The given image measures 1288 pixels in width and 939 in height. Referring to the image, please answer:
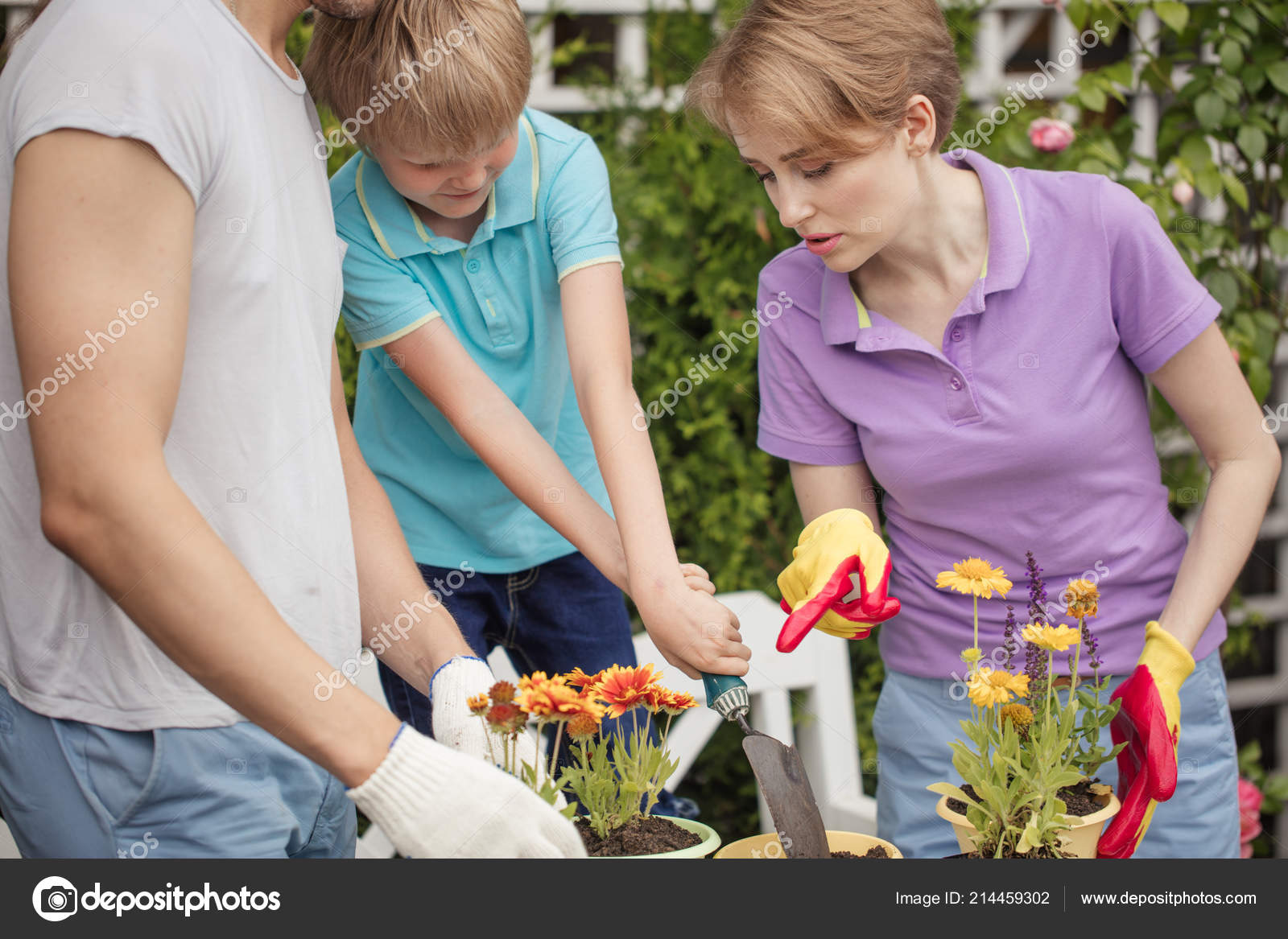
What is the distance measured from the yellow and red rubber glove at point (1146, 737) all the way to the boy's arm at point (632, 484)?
1.40ft

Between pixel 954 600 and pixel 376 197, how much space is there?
38.2 inches

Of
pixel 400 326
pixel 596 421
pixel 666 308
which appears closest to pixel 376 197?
pixel 400 326

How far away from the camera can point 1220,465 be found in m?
1.51

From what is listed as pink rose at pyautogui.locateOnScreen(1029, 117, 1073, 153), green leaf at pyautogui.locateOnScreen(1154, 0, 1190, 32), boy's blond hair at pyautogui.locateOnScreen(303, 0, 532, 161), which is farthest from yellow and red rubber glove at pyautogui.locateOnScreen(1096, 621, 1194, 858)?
green leaf at pyautogui.locateOnScreen(1154, 0, 1190, 32)

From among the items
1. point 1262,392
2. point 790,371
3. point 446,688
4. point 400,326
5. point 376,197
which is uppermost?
point 376,197

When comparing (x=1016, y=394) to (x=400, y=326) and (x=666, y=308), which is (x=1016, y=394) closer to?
(x=400, y=326)

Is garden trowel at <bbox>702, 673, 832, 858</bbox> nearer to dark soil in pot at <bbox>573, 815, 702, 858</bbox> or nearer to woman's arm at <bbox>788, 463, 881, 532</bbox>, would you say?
dark soil in pot at <bbox>573, 815, 702, 858</bbox>

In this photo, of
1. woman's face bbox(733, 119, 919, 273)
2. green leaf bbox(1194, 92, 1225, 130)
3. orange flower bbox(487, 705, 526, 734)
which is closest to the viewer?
orange flower bbox(487, 705, 526, 734)

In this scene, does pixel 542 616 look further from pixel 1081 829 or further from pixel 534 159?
pixel 1081 829

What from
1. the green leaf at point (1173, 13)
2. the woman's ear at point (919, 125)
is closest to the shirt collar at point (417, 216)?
the woman's ear at point (919, 125)

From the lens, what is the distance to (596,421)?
143cm

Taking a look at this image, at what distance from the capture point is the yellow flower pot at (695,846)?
3.32 feet
